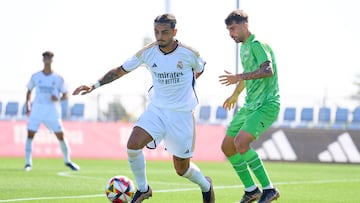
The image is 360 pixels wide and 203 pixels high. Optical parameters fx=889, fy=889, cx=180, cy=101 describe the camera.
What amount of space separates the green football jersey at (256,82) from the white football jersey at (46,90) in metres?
9.54

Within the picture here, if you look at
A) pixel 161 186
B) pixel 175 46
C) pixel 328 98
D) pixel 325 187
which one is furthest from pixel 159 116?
pixel 328 98

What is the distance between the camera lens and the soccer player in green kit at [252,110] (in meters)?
10.9

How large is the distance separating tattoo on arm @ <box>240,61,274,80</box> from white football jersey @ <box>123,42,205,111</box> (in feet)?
2.17

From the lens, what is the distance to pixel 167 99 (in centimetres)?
1065

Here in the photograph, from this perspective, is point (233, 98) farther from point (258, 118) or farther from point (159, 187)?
point (159, 187)

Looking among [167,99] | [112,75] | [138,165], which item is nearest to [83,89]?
[112,75]

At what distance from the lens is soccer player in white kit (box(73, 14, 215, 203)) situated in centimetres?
1046

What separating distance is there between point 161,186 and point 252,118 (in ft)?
14.2

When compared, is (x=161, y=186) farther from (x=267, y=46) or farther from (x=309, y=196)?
(x=267, y=46)

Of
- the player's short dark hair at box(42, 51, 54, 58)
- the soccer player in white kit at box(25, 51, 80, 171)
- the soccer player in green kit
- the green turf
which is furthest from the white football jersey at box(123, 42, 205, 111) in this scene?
the soccer player in white kit at box(25, 51, 80, 171)

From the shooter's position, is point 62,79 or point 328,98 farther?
point 328,98

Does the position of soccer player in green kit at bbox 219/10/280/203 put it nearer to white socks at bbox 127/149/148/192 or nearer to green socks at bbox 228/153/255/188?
green socks at bbox 228/153/255/188

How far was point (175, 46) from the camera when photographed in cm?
1073

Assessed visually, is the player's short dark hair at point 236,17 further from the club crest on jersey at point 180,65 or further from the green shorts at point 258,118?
the green shorts at point 258,118
